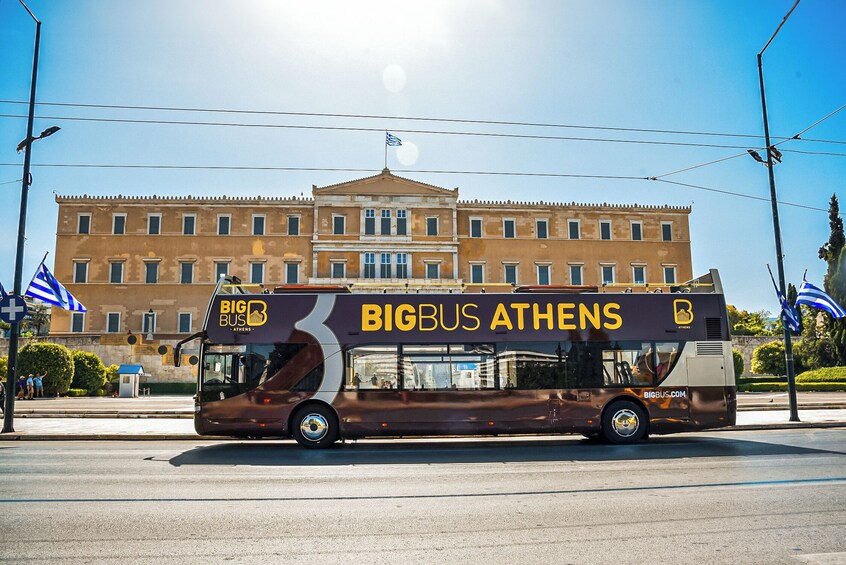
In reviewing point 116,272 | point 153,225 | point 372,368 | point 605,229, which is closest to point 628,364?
point 372,368

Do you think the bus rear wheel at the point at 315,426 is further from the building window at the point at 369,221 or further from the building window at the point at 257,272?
the building window at the point at 257,272

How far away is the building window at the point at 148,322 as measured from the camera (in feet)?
164

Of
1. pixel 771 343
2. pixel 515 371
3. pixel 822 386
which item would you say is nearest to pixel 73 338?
pixel 515 371

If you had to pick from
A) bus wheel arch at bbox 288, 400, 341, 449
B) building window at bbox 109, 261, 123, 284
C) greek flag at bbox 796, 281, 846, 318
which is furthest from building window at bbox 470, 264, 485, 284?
bus wheel arch at bbox 288, 400, 341, 449

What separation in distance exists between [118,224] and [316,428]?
44.4 metres

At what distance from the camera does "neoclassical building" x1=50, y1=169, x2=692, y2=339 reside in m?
50.6

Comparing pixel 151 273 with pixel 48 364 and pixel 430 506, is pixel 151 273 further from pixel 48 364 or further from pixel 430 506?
pixel 430 506

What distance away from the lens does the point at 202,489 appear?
26.5ft

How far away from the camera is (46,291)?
17438mm

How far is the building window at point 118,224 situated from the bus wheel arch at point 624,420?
153 feet

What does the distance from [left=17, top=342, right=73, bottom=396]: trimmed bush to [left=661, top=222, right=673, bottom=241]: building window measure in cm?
4357

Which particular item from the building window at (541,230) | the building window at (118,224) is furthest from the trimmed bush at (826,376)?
the building window at (118,224)

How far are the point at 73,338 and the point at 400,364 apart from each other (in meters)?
36.2

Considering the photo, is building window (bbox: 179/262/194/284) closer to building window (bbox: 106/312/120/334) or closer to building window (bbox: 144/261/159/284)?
building window (bbox: 144/261/159/284)
